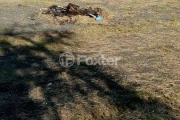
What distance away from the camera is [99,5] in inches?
531

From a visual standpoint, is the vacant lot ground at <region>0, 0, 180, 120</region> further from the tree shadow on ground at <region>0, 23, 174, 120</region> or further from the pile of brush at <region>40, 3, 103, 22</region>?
the pile of brush at <region>40, 3, 103, 22</region>

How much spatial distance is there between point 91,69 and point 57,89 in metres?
1.18

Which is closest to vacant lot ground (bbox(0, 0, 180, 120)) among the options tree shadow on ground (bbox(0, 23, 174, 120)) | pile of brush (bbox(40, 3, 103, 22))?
tree shadow on ground (bbox(0, 23, 174, 120))

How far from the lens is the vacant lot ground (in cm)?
471

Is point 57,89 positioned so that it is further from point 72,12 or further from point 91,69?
point 72,12

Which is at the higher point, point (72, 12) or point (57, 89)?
point (72, 12)

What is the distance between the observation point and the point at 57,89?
539 cm

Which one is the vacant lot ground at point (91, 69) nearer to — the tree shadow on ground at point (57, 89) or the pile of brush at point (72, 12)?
the tree shadow on ground at point (57, 89)

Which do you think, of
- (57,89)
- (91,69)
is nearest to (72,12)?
(91,69)

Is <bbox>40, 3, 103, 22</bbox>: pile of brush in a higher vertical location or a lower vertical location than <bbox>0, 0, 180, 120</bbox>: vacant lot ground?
higher

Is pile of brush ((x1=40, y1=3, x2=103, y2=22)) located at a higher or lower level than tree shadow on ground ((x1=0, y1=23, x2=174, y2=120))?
higher

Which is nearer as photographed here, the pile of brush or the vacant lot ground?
the vacant lot ground

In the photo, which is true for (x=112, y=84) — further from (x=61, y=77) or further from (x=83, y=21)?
(x=83, y=21)

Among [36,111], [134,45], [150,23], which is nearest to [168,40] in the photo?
[134,45]
